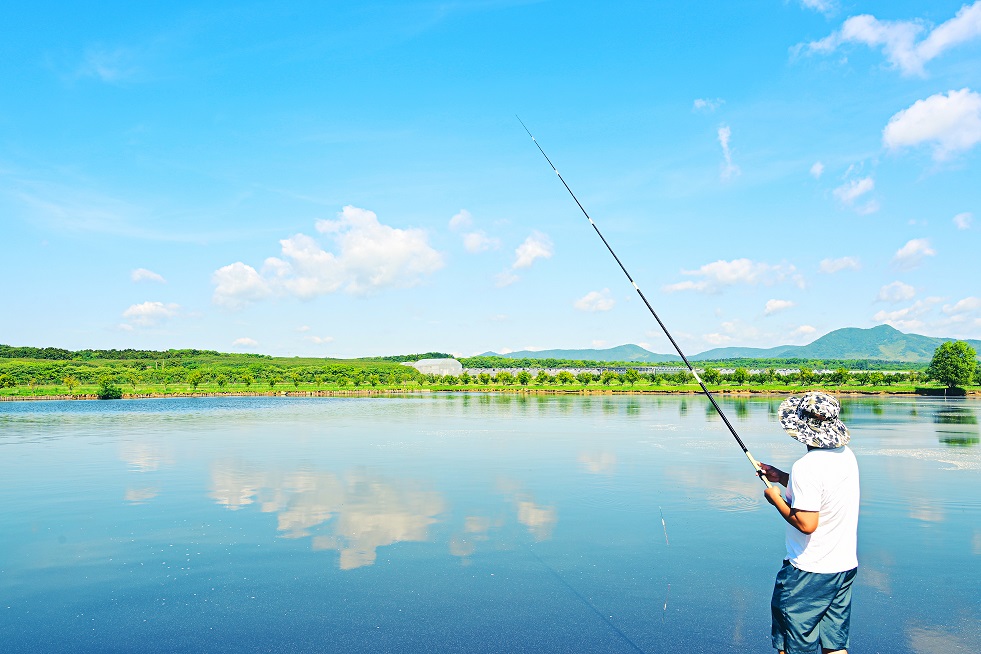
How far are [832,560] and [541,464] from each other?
543 inches

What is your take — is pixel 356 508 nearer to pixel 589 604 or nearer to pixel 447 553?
pixel 447 553

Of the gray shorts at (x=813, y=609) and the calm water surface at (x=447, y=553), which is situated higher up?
the gray shorts at (x=813, y=609)

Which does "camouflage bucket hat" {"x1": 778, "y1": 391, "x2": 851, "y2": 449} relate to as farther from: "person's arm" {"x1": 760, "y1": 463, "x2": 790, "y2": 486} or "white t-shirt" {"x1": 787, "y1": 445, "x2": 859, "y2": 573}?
"person's arm" {"x1": 760, "y1": 463, "x2": 790, "y2": 486}

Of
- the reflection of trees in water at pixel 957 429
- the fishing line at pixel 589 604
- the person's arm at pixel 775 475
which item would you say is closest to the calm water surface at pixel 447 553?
the fishing line at pixel 589 604

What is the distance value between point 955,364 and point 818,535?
88.9m

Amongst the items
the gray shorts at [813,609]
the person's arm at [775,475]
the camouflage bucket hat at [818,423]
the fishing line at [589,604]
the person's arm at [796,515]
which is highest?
the camouflage bucket hat at [818,423]

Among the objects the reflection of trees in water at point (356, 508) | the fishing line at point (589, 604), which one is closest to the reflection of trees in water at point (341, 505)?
the reflection of trees in water at point (356, 508)

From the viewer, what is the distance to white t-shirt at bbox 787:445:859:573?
156 inches

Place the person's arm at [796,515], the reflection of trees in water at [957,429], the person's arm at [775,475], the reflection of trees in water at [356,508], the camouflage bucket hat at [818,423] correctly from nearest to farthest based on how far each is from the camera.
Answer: the person's arm at [796,515] < the camouflage bucket hat at [818,423] < the person's arm at [775,475] < the reflection of trees in water at [356,508] < the reflection of trees in water at [957,429]

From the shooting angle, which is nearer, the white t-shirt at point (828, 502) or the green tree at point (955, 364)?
the white t-shirt at point (828, 502)

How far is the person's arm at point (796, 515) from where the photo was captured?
155 inches

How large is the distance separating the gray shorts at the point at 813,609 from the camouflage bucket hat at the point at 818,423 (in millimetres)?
817

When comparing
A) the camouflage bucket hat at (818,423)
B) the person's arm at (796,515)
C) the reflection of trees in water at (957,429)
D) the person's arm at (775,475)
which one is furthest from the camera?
the reflection of trees in water at (957,429)

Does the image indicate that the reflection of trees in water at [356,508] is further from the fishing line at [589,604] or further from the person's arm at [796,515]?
the person's arm at [796,515]
